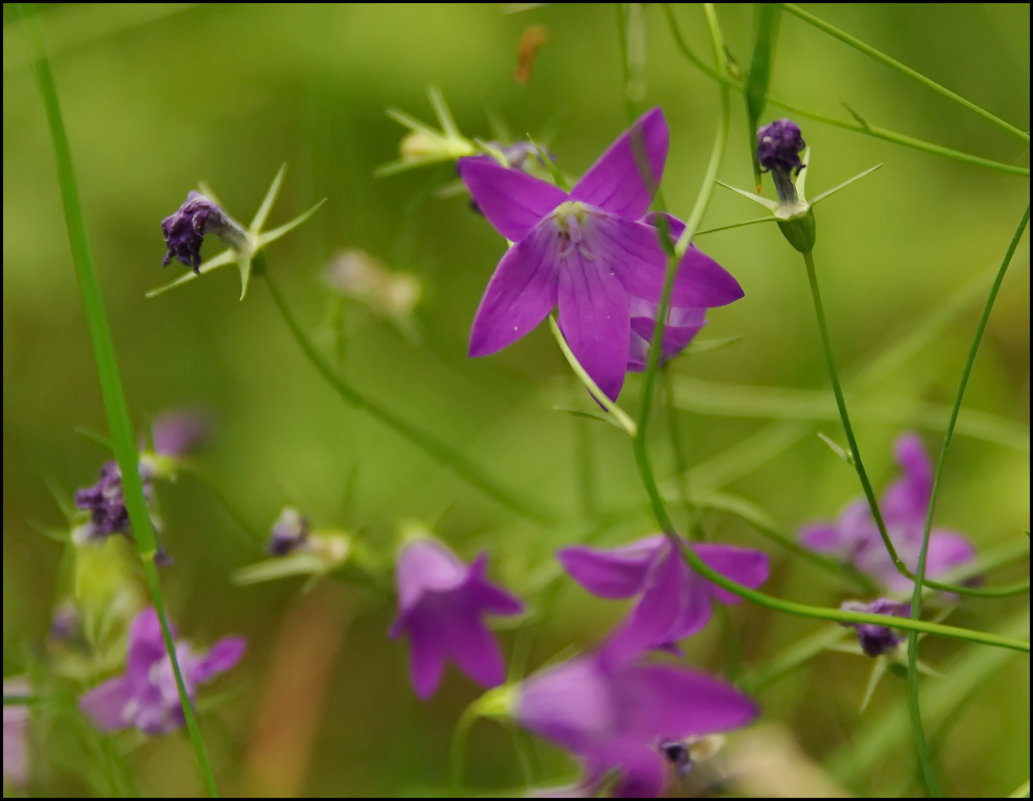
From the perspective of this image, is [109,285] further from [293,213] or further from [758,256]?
[758,256]

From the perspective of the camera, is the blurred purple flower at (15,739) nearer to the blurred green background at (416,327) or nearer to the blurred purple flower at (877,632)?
the blurred green background at (416,327)

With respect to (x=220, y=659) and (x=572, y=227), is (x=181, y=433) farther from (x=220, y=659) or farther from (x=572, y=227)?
(x=572, y=227)

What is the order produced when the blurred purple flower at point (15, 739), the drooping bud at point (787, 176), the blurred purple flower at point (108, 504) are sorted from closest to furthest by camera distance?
the drooping bud at point (787, 176) → the blurred purple flower at point (108, 504) → the blurred purple flower at point (15, 739)

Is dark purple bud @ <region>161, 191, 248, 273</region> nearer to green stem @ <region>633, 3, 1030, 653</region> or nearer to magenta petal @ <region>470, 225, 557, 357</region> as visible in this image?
magenta petal @ <region>470, 225, 557, 357</region>

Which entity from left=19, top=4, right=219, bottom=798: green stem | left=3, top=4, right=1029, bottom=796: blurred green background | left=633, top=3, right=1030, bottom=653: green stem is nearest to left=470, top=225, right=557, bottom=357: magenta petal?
left=633, top=3, right=1030, bottom=653: green stem

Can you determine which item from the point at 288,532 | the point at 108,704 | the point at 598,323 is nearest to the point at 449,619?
the point at 288,532

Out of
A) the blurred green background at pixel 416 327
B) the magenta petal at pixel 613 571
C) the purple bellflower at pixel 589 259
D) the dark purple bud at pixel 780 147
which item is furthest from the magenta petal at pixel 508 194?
the blurred green background at pixel 416 327
